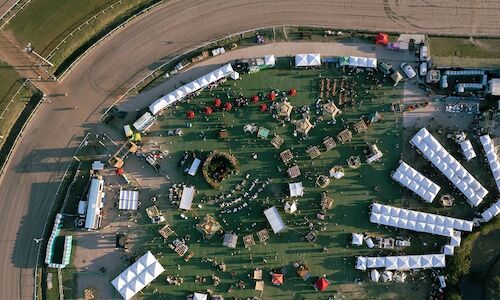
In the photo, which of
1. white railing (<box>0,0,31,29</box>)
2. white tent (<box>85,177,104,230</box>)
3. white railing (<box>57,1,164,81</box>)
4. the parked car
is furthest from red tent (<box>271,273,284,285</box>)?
white railing (<box>0,0,31,29</box>)

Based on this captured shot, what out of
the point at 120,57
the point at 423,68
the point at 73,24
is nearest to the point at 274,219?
the point at 423,68

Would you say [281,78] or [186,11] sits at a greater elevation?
[186,11]

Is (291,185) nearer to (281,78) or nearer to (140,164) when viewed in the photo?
(281,78)

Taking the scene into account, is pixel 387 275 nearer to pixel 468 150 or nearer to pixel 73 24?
pixel 468 150

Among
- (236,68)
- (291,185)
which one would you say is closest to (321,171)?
(291,185)

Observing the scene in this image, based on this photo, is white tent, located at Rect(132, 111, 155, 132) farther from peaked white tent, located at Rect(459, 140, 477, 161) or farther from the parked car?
peaked white tent, located at Rect(459, 140, 477, 161)

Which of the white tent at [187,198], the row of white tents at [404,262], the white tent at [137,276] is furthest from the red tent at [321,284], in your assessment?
the white tent at [137,276]
